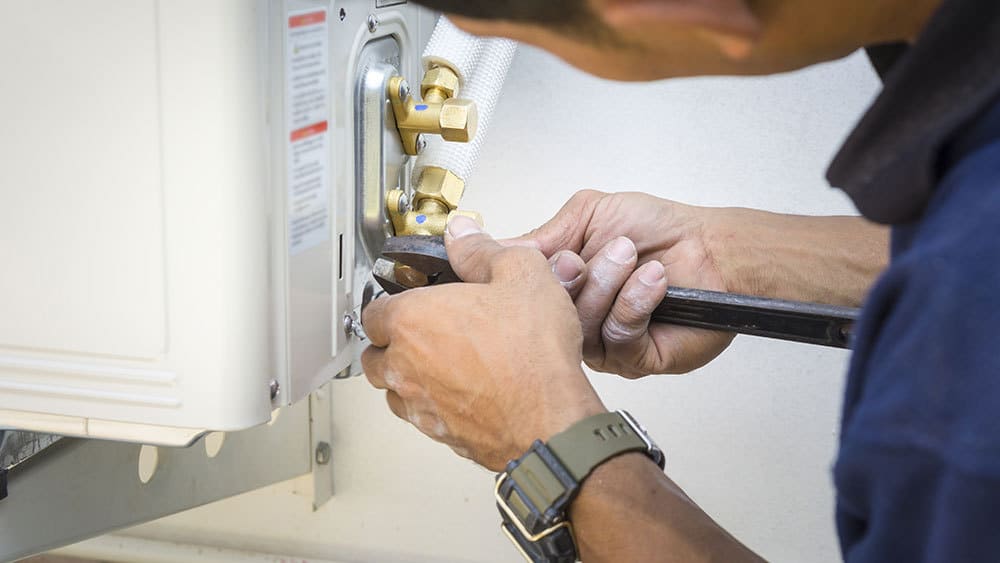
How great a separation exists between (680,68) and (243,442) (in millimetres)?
681

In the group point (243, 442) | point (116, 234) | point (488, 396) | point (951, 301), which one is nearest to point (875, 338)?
point (951, 301)

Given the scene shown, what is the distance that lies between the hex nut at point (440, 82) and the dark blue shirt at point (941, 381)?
17.4 inches

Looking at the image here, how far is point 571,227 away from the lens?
0.77m

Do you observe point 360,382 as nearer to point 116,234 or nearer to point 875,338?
point 116,234

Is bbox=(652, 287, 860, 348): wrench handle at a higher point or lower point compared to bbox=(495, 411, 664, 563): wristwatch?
higher

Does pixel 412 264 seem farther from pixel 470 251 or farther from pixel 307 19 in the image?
pixel 307 19

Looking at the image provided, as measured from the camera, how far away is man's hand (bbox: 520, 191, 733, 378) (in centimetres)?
68

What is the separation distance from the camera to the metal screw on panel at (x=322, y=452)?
107 cm

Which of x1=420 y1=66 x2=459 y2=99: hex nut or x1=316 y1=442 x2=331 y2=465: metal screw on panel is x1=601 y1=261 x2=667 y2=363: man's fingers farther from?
x1=316 y1=442 x2=331 y2=465: metal screw on panel

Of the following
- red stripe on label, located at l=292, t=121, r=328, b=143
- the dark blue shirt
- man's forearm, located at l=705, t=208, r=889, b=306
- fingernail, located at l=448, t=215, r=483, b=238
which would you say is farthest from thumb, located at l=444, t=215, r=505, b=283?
the dark blue shirt

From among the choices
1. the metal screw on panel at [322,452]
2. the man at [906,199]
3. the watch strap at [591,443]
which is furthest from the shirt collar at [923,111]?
the metal screw on panel at [322,452]

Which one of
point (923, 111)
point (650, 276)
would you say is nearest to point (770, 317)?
point (650, 276)

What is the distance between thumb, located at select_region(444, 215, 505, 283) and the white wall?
0.33m

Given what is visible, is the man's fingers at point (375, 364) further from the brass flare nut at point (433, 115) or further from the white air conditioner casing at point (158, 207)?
the brass flare nut at point (433, 115)
